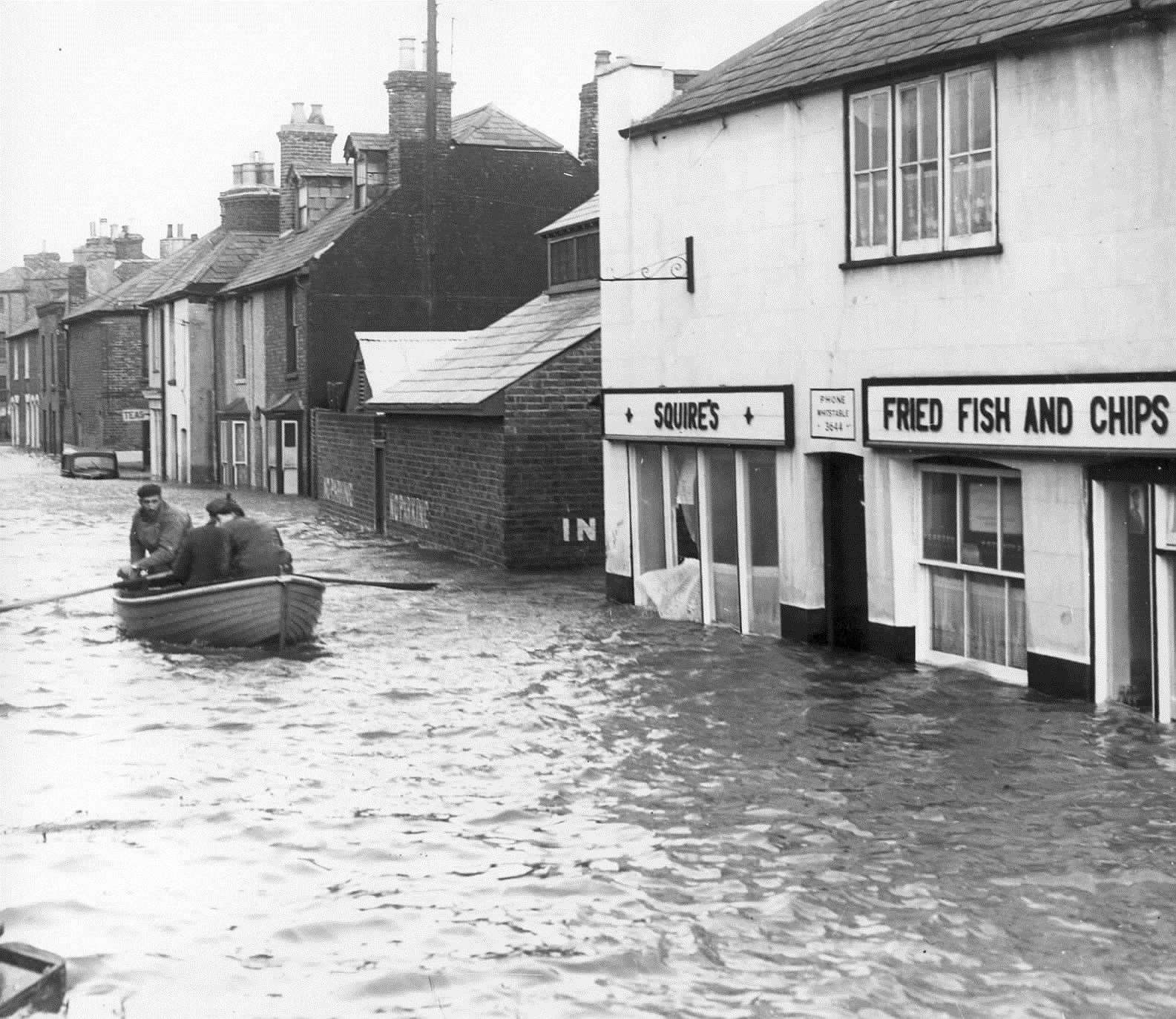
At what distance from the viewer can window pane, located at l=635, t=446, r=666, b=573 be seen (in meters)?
21.8

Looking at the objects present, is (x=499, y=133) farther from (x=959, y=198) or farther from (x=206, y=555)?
(x=959, y=198)

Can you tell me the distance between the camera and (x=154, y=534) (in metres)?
20.8

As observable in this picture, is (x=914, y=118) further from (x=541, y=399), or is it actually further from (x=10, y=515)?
(x=10, y=515)

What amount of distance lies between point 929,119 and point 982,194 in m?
1.10

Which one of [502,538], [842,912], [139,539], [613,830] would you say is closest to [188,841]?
[613,830]

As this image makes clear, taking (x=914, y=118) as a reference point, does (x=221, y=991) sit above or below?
below

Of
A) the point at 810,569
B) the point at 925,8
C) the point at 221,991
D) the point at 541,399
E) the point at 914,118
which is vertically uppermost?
the point at 925,8

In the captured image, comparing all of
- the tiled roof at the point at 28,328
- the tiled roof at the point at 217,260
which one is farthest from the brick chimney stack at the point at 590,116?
the tiled roof at the point at 28,328

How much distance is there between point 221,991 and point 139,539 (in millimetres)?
13438

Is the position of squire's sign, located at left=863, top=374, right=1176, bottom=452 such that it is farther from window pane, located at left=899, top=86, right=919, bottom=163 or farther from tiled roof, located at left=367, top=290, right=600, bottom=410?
tiled roof, located at left=367, top=290, right=600, bottom=410

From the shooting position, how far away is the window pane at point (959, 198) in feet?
52.3

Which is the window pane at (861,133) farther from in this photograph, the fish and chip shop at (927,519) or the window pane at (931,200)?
the fish and chip shop at (927,519)

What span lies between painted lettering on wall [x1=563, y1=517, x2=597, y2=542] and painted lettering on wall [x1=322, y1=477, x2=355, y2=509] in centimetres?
1096

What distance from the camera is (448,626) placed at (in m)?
21.3
